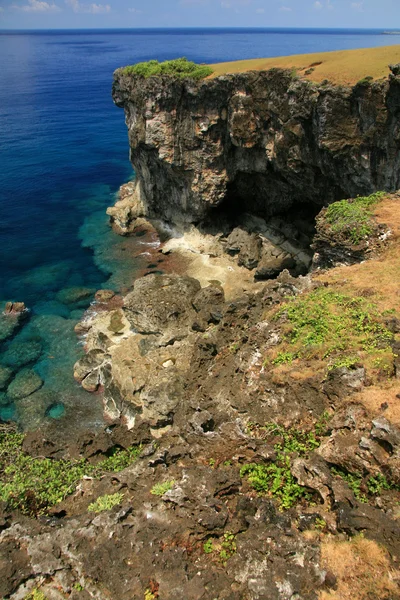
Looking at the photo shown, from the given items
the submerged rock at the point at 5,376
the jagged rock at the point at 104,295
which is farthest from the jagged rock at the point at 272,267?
the submerged rock at the point at 5,376

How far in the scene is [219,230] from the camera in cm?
4578

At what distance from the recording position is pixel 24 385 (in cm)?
3103

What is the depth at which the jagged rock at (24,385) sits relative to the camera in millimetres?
30484

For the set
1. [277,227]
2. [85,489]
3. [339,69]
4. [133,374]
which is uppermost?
[339,69]

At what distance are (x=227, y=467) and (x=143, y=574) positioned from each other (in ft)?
12.9

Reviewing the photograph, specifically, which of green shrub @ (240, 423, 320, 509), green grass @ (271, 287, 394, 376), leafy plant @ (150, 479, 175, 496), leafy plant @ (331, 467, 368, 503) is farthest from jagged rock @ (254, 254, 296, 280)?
leafy plant @ (150, 479, 175, 496)

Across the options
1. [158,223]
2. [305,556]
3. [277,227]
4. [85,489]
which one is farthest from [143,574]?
[158,223]

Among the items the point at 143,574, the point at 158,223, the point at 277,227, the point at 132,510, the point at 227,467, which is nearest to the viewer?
the point at 143,574

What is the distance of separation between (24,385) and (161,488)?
22595mm

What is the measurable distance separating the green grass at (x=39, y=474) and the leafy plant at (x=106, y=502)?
8.92 feet

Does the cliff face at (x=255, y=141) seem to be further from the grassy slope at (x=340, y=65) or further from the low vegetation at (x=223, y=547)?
the low vegetation at (x=223, y=547)

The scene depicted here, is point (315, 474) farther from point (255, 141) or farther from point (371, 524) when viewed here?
point (255, 141)

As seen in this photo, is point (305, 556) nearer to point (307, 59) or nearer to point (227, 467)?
point (227, 467)

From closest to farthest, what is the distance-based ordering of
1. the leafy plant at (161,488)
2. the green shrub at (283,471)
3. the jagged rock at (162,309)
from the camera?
1. the green shrub at (283,471)
2. the leafy plant at (161,488)
3. the jagged rock at (162,309)
